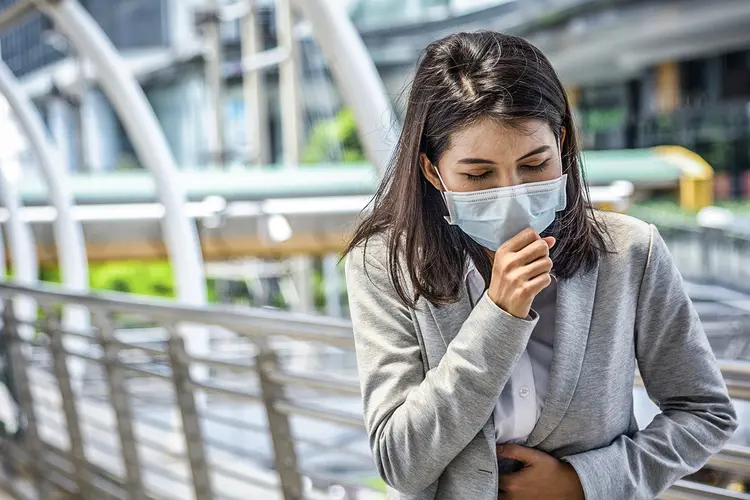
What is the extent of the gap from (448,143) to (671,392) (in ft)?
1.35

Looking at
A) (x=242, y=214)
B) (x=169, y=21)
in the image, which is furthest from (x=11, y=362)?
(x=169, y=21)

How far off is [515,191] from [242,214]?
12262 millimetres

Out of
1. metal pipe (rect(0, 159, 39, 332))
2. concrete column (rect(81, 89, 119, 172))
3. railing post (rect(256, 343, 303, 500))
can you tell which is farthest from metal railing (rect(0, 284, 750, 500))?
concrete column (rect(81, 89, 119, 172))

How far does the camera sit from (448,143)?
121cm

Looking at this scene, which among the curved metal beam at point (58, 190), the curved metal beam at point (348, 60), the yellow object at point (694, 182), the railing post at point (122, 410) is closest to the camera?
the railing post at point (122, 410)

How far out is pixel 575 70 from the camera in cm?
1708

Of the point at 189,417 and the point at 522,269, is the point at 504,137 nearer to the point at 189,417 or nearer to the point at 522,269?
the point at 522,269

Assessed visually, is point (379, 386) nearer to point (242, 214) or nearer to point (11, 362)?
point (11, 362)

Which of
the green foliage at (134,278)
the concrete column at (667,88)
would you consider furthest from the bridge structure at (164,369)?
the concrete column at (667,88)

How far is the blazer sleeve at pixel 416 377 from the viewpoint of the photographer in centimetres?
117

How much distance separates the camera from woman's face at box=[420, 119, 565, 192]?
3.84 feet

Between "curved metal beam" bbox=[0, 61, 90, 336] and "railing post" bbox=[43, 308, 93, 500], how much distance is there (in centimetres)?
400

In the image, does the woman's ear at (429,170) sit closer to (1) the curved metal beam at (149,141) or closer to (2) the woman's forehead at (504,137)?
(2) the woman's forehead at (504,137)

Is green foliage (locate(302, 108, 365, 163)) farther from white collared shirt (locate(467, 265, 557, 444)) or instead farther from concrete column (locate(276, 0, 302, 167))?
white collared shirt (locate(467, 265, 557, 444))
